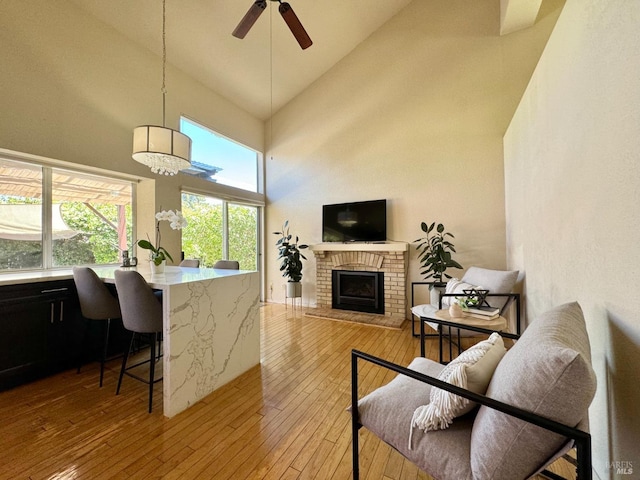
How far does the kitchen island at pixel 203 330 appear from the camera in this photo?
182cm

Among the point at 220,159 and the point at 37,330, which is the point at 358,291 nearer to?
the point at 220,159

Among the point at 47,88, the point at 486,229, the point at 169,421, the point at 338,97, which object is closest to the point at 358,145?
the point at 338,97

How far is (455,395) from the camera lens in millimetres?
996

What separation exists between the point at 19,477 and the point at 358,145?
4.81m

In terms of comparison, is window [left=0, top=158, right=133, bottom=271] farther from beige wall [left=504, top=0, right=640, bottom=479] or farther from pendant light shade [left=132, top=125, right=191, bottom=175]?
beige wall [left=504, top=0, right=640, bottom=479]

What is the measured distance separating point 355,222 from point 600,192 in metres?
3.32

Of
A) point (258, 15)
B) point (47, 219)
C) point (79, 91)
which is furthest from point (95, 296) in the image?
point (258, 15)

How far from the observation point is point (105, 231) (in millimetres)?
3354

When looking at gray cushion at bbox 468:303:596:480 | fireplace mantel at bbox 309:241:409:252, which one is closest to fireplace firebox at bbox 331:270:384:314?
fireplace mantel at bbox 309:241:409:252

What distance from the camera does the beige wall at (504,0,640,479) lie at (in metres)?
0.99

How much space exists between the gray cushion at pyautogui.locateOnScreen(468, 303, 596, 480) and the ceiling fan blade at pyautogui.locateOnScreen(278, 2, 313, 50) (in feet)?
9.18

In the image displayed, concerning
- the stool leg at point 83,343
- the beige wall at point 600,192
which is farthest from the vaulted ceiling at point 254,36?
the stool leg at point 83,343

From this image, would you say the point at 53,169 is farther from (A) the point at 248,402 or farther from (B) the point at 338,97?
(B) the point at 338,97

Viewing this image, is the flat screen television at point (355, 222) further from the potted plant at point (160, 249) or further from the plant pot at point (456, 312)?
the potted plant at point (160, 249)
